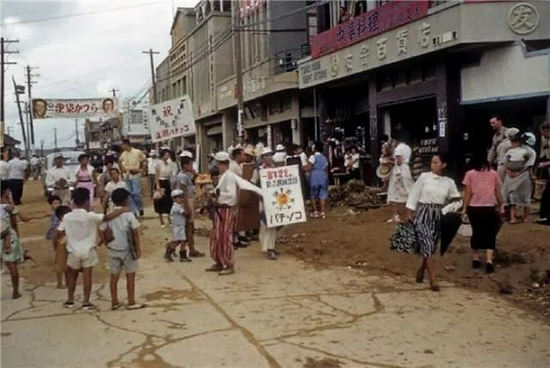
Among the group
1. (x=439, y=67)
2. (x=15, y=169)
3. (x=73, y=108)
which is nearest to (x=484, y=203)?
(x=439, y=67)

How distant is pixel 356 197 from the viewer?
1573 cm

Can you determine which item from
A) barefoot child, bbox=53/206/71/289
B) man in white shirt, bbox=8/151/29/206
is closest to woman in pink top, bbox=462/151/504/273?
barefoot child, bbox=53/206/71/289

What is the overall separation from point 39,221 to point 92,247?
11271 millimetres

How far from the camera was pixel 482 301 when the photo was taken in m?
7.53

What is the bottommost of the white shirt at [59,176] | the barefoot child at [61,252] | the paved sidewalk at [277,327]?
the paved sidewalk at [277,327]

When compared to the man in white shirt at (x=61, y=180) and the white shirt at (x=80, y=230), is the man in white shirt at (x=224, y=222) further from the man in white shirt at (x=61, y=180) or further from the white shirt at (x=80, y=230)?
the man in white shirt at (x=61, y=180)

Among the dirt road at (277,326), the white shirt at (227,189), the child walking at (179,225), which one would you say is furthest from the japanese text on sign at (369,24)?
the dirt road at (277,326)

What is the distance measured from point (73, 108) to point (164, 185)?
30215mm

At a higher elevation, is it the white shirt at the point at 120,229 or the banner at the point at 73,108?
the banner at the point at 73,108

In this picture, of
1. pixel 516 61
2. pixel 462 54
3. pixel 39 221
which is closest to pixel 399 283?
pixel 516 61

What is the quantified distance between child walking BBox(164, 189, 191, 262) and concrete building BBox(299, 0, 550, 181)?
24.7ft

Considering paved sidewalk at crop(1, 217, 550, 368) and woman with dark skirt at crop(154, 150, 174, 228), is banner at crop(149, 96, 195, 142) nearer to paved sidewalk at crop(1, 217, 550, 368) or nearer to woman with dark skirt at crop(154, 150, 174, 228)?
woman with dark skirt at crop(154, 150, 174, 228)

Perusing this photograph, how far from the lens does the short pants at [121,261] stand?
7379 mm

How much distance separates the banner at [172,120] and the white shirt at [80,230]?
437 inches
